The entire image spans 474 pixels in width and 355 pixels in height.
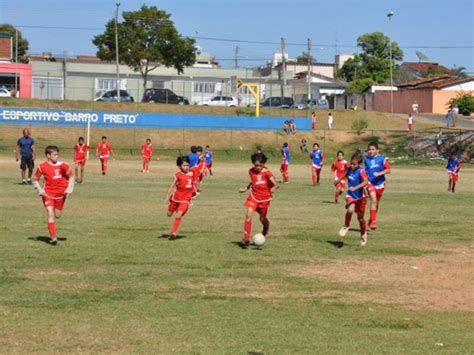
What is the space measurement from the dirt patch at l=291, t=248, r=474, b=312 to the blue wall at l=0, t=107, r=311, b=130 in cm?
4841

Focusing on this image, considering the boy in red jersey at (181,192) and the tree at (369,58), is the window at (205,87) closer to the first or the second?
the tree at (369,58)

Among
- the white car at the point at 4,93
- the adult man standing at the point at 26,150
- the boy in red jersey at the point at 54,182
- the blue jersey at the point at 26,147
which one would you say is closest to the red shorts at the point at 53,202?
the boy in red jersey at the point at 54,182

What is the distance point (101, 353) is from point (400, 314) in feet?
13.5

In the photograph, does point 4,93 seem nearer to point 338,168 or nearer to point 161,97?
point 161,97

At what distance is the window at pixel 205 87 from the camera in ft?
324

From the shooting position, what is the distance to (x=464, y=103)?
291ft

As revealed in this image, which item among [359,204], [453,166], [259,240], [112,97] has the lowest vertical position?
[259,240]

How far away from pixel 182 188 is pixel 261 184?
1.68 m

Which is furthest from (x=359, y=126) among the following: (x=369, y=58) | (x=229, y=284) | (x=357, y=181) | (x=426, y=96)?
(x=369, y=58)

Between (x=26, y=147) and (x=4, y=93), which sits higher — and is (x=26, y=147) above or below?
below

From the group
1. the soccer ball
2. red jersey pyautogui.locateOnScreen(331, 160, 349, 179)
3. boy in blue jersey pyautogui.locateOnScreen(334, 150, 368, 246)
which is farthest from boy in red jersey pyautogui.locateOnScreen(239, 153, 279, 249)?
red jersey pyautogui.locateOnScreen(331, 160, 349, 179)

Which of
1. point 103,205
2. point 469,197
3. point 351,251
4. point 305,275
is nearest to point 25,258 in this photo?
point 305,275

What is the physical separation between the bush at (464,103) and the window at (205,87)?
25943 mm

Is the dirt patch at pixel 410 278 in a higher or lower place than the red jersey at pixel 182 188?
lower
